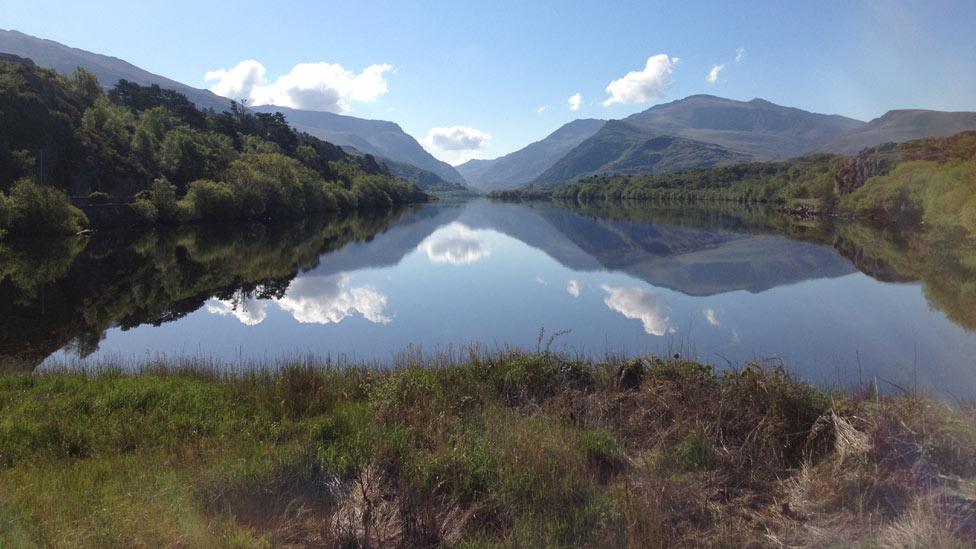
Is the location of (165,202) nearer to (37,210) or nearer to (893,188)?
(37,210)

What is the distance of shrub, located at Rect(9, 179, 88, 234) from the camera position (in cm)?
4056

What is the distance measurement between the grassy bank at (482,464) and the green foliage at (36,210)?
41.3 m

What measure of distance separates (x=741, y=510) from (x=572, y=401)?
134 inches

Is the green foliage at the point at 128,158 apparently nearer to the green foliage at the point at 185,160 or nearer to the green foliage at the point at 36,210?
the green foliage at the point at 185,160

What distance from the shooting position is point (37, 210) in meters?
41.4

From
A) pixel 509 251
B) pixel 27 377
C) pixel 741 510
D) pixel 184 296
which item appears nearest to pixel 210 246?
pixel 184 296

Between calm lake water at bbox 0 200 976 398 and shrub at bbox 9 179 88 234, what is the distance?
2.54 metres

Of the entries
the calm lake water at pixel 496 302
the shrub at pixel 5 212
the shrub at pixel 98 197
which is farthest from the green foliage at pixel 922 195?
the shrub at pixel 98 197

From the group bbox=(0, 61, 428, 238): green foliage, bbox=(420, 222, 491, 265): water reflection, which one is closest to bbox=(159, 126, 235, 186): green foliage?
bbox=(0, 61, 428, 238): green foliage

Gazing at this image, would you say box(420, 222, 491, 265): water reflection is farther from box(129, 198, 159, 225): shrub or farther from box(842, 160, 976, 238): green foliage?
box(842, 160, 976, 238): green foliage

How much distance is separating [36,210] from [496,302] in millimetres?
38224

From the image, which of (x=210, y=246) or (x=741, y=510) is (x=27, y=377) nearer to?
(x=741, y=510)

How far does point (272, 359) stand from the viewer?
50.7ft

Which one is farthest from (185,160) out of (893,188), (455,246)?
(893,188)
